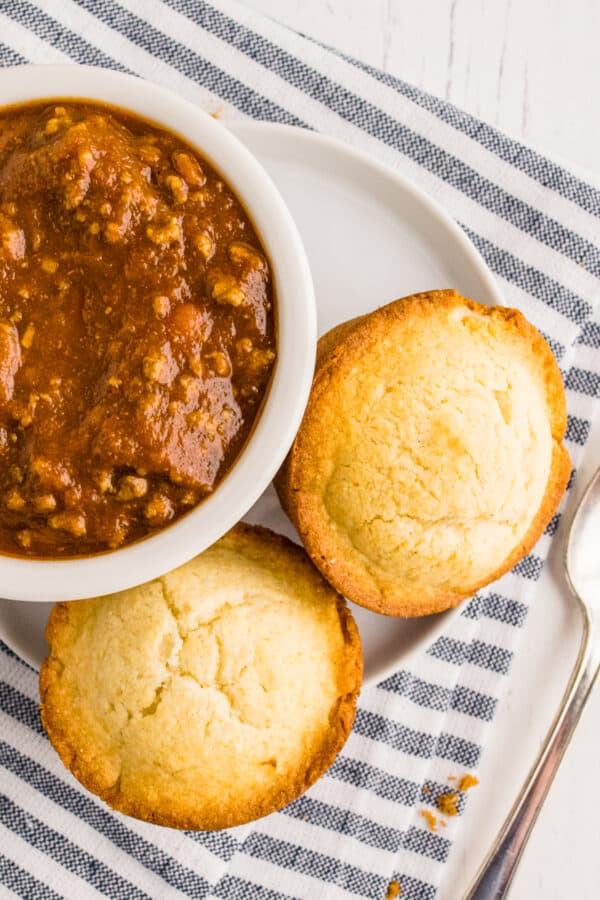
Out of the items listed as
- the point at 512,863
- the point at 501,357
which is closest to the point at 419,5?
the point at 501,357

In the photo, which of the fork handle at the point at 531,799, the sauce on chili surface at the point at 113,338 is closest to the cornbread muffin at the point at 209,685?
the sauce on chili surface at the point at 113,338

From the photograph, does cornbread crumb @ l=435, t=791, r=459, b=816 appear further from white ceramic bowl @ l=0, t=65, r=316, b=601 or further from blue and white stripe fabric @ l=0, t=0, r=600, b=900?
white ceramic bowl @ l=0, t=65, r=316, b=601

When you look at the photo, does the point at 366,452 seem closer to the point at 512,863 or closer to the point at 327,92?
the point at 327,92

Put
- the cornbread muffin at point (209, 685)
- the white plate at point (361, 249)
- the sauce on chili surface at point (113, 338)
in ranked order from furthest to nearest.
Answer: the white plate at point (361, 249)
the cornbread muffin at point (209, 685)
the sauce on chili surface at point (113, 338)

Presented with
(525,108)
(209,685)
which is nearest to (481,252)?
(525,108)

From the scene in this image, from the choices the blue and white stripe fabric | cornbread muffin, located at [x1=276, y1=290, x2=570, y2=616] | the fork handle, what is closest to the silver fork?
the fork handle

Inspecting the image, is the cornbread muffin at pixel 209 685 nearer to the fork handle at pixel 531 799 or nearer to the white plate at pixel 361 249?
the white plate at pixel 361 249
